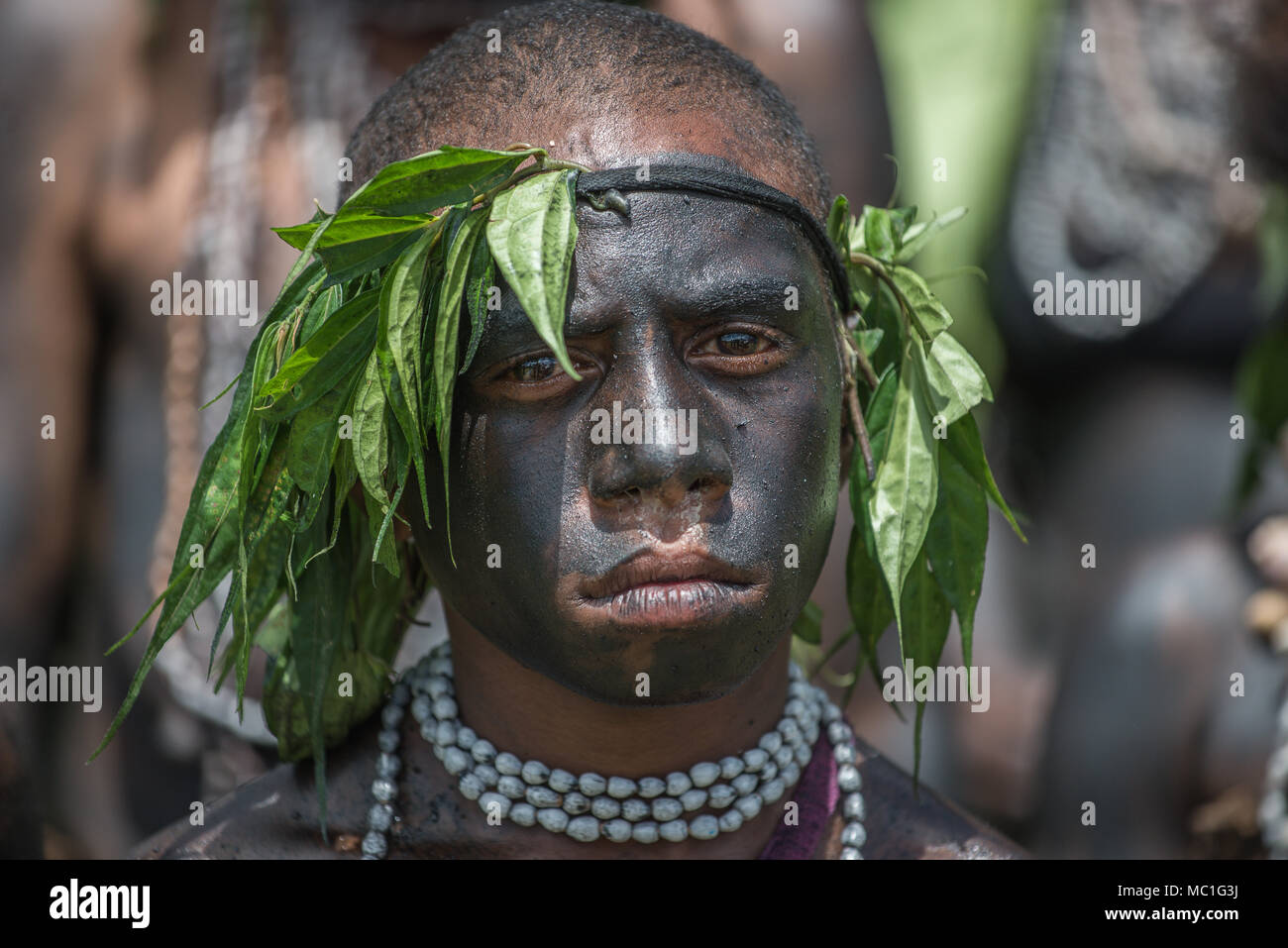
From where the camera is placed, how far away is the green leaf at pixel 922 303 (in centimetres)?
239

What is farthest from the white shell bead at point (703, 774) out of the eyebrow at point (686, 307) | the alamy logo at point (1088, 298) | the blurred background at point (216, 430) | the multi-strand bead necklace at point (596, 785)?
the alamy logo at point (1088, 298)

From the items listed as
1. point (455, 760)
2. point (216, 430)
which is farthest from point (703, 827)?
point (216, 430)

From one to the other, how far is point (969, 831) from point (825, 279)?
90 cm

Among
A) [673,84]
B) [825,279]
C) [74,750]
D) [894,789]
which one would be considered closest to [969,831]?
[894,789]

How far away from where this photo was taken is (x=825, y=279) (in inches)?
92.7

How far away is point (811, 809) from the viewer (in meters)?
2.48

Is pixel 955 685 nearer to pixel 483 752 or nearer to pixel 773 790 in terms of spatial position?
pixel 773 790

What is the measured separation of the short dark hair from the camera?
2256 millimetres

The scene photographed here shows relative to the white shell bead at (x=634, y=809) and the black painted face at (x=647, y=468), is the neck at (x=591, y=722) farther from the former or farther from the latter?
the black painted face at (x=647, y=468)

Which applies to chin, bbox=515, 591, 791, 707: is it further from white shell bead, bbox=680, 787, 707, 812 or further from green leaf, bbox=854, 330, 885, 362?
green leaf, bbox=854, 330, 885, 362

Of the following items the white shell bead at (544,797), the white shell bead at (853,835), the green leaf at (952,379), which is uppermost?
the green leaf at (952,379)

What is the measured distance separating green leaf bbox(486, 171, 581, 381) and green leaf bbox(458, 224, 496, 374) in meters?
0.02

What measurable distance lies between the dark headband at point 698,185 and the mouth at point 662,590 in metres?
0.45
